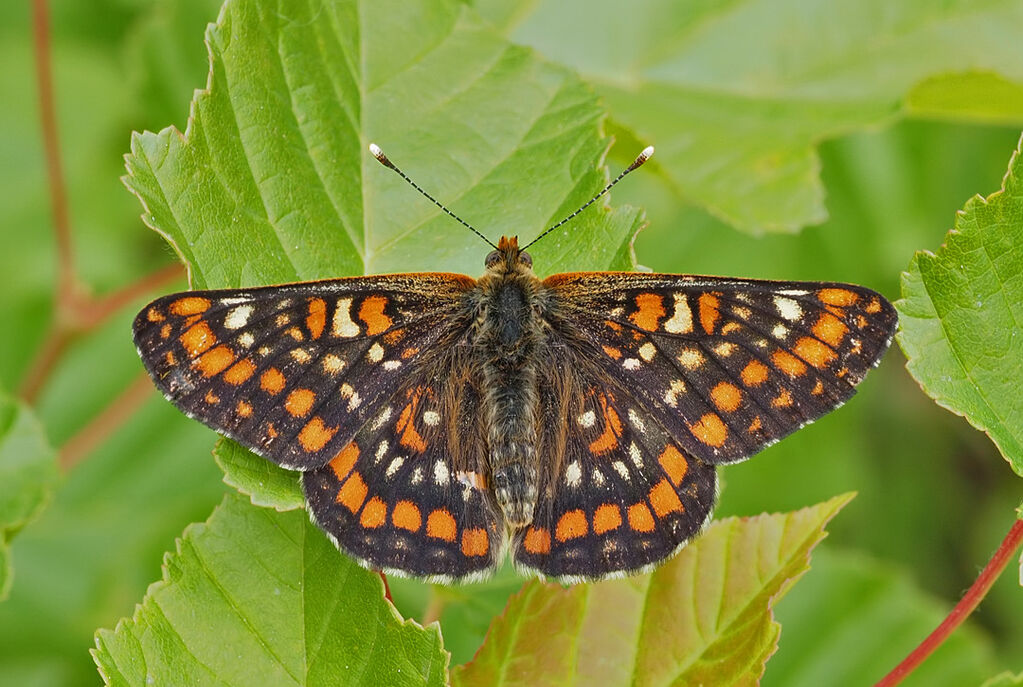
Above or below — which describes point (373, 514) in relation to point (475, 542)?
above

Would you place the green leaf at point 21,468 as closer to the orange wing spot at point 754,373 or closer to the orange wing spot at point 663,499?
the orange wing spot at point 663,499

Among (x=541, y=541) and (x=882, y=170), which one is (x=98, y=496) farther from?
(x=882, y=170)

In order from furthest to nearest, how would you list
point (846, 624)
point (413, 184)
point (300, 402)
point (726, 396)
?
point (846, 624)
point (413, 184)
point (726, 396)
point (300, 402)

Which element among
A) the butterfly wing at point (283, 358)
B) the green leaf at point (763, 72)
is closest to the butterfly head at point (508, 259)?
the butterfly wing at point (283, 358)

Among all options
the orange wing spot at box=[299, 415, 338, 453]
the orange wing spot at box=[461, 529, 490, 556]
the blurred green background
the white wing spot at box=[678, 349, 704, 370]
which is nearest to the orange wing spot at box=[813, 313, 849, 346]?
the white wing spot at box=[678, 349, 704, 370]

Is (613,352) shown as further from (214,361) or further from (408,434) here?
(214,361)

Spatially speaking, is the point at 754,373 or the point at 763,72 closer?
the point at 754,373

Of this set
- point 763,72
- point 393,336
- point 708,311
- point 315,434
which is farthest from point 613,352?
point 763,72
